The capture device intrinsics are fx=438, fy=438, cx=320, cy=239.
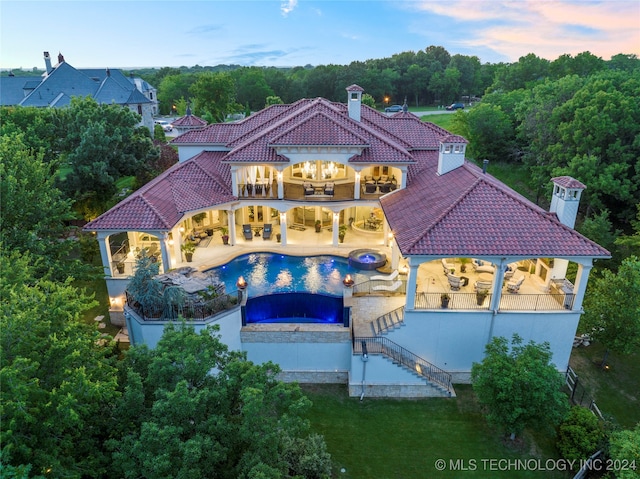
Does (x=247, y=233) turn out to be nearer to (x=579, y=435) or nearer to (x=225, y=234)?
(x=225, y=234)

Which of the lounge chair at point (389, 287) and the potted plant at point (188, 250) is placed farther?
the potted plant at point (188, 250)

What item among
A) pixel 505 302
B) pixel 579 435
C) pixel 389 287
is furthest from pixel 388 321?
pixel 579 435

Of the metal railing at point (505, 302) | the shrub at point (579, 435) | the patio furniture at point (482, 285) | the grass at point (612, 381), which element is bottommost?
the grass at point (612, 381)

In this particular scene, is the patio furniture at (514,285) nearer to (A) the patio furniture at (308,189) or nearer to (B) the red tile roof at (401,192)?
(B) the red tile roof at (401,192)

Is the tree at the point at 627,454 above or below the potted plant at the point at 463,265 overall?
below

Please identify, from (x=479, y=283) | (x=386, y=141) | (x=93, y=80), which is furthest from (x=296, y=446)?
(x=93, y=80)

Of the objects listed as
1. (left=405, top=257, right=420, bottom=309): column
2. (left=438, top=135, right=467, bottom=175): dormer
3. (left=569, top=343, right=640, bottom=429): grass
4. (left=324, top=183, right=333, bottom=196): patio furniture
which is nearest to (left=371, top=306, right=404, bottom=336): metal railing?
(left=405, top=257, right=420, bottom=309): column

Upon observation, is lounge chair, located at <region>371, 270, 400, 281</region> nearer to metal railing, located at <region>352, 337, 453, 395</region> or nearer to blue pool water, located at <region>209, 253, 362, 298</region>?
blue pool water, located at <region>209, 253, 362, 298</region>

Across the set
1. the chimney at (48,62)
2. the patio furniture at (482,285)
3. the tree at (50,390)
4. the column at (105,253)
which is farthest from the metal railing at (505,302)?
the chimney at (48,62)
